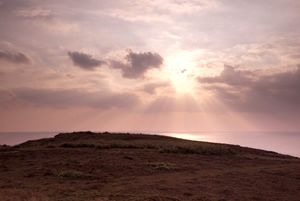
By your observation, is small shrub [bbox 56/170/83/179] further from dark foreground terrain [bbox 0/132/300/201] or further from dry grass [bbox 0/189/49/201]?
dry grass [bbox 0/189/49/201]

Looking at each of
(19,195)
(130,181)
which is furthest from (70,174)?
(19,195)

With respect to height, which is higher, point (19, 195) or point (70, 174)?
point (70, 174)

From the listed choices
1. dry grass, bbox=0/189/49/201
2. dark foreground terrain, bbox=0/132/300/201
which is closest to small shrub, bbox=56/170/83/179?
dark foreground terrain, bbox=0/132/300/201

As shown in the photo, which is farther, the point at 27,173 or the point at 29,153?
the point at 29,153

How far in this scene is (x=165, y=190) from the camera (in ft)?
48.0

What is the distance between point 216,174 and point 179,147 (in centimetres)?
1394

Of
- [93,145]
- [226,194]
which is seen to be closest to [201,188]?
[226,194]

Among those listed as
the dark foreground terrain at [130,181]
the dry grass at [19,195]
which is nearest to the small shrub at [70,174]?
the dark foreground terrain at [130,181]

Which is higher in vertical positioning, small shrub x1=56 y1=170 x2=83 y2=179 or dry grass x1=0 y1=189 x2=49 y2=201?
small shrub x1=56 y1=170 x2=83 y2=179

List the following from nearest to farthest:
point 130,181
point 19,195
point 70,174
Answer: point 19,195 < point 130,181 < point 70,174

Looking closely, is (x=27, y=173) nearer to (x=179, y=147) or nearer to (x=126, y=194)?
(x=126, y=194)

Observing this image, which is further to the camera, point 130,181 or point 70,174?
point 70,174

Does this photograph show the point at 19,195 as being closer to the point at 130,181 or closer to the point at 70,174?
the point at 70,174

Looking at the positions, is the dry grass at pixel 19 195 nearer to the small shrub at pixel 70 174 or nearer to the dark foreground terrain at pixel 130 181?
the dark foreground terrain at pixel 130 181
